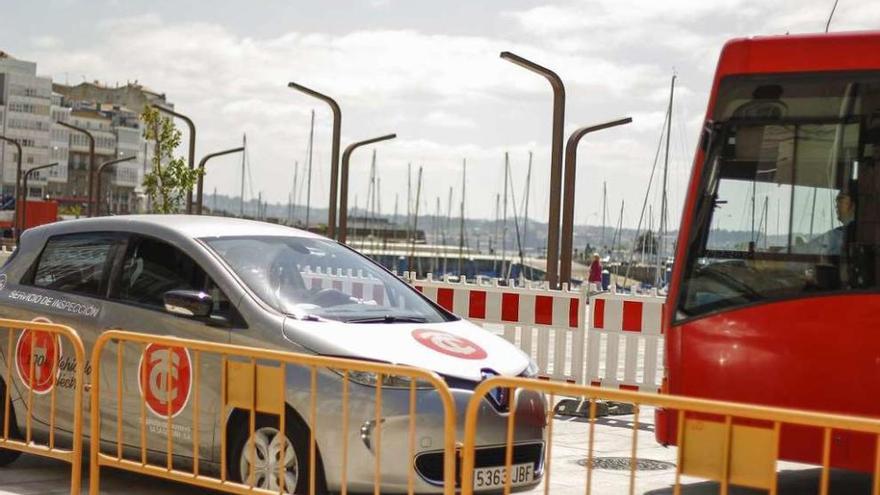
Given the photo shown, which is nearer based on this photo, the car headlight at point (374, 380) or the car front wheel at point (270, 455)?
the car headlight at point (374, 380)

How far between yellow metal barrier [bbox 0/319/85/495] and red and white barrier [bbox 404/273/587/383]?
22.8ft

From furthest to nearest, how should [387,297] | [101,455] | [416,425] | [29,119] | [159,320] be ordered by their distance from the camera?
[29,119], [387,297], [159,320], [101,455], [416,425]

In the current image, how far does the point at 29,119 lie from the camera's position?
6880 inches

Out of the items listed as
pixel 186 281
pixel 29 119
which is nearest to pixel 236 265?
pixel 186 281

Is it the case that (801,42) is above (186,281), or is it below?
above

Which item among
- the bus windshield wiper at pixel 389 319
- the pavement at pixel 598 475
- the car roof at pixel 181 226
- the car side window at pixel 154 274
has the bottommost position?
the pavement at pixel 598 475

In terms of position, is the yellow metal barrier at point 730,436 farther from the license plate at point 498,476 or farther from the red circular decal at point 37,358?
the red circular decal at point 37,358

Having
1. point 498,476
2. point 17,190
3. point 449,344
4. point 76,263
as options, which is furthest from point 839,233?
point 17,190

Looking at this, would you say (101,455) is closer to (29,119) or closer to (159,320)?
(159,320)

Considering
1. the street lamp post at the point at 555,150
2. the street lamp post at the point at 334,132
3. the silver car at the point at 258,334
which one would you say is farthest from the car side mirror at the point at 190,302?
the street lamp post at the point at 334,132

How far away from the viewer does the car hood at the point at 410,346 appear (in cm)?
793

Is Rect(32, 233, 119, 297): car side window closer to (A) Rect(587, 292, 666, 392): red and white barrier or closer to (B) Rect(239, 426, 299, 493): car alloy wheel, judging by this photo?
(B) Rect(239, 426, 299, 493): car alloy wheel

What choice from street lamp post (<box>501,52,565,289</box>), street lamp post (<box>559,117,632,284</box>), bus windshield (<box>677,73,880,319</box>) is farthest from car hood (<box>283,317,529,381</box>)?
street lamp post (<box>559,117,632,284</box>)

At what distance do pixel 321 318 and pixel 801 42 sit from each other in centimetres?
365
